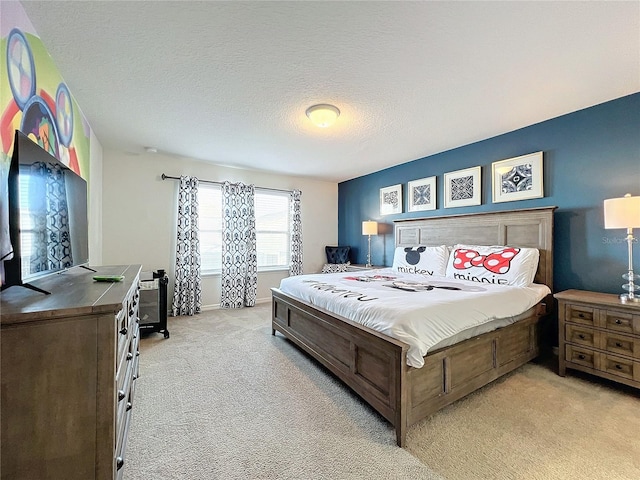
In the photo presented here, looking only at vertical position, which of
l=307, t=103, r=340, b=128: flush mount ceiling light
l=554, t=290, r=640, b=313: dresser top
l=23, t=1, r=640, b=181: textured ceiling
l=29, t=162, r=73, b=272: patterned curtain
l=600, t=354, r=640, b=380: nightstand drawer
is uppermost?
l=23, t=1, r=640, b=181: textured ceiling

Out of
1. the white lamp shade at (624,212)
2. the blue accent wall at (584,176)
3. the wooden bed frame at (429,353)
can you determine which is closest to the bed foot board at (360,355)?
the wooden bed frame at (429,353)

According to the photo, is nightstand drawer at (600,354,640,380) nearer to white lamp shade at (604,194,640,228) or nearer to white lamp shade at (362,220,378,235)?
white lamp shade at (604,194,640,228)

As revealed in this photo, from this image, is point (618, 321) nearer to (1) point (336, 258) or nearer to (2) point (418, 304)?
(2) point (418, 304)

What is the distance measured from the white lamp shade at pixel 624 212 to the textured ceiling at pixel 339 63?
38.6 inches

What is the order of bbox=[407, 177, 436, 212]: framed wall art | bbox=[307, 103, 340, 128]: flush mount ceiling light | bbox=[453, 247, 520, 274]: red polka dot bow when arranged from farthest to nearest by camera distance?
bbox=[407, 177, 436, 212]: framed wall art < bbox=[453, 247, 520, 274]: red polka dot bow < bbox=[307, 103, 340, 128]: flush mount ceiling light

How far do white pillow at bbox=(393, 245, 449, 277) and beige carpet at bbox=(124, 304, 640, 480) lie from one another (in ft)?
4.36

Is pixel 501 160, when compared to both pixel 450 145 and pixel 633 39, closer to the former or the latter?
pixel 450 145

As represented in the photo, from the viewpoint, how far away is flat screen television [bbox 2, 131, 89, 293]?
3.69 ft


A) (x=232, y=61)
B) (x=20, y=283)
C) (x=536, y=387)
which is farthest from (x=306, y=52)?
(x=536, y=387)

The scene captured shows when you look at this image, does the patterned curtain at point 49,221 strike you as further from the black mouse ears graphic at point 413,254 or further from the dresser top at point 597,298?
the dresser top at point 597,298

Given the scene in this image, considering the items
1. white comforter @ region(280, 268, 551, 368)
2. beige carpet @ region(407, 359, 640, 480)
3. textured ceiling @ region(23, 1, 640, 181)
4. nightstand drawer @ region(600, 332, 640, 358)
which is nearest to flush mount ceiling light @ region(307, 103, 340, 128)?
textured ceiling @ region(23, 1, 640, 181)

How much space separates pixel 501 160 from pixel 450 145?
653 mm

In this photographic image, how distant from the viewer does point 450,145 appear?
372 cm

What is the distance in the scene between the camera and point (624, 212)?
7.15 ft
